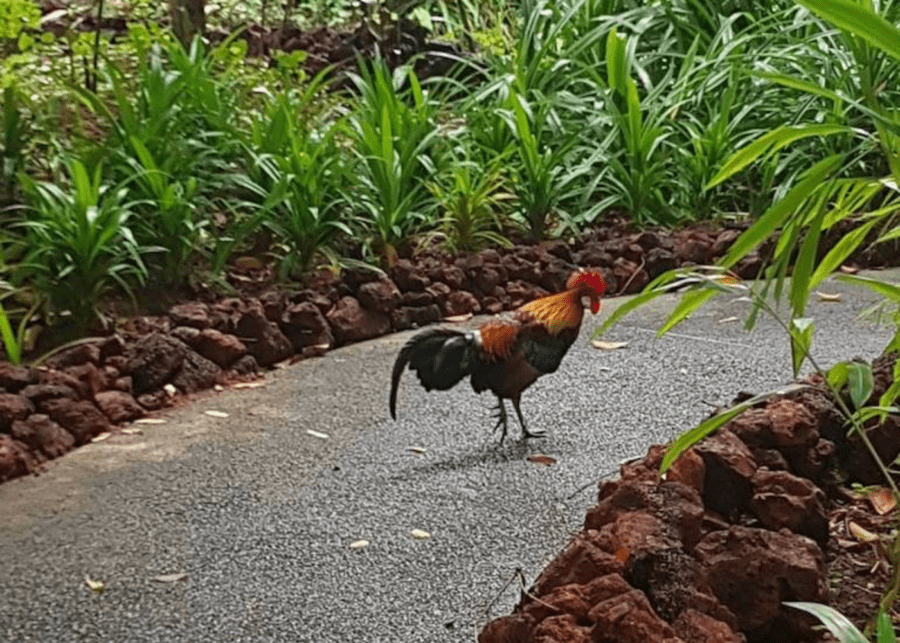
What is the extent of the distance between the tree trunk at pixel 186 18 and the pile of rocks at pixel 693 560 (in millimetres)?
4652

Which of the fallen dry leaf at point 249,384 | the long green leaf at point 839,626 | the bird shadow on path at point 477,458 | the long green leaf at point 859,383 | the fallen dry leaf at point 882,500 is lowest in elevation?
the fallen dry leaf at point 249,384

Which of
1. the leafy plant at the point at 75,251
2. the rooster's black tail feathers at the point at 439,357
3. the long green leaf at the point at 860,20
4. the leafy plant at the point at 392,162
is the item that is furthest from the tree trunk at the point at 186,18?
the long green leaf at the point at 860,20

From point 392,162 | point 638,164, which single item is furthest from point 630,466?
point 638,164

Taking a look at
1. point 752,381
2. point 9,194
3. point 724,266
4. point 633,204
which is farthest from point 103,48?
point 724,266

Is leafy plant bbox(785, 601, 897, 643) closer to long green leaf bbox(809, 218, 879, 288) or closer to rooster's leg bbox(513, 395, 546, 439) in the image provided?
long green leaf bbox(809, 218, 879, 288)

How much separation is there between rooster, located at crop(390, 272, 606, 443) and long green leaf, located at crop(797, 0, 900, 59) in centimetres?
187

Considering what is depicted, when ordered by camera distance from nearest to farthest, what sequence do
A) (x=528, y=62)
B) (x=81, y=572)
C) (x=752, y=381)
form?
(x=81, y=572), (x=752, y=381), (x=528, y=62)

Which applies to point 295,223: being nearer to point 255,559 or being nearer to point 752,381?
point 752,381

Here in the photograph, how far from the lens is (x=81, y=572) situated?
256cm

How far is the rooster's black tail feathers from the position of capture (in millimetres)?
3230

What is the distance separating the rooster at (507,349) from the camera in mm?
3180

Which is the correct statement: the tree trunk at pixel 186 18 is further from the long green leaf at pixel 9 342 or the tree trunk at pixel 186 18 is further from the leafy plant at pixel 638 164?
the long green leaf at pixel 9 342

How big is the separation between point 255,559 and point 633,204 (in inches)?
132

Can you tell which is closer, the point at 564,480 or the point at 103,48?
the point at 564,480
